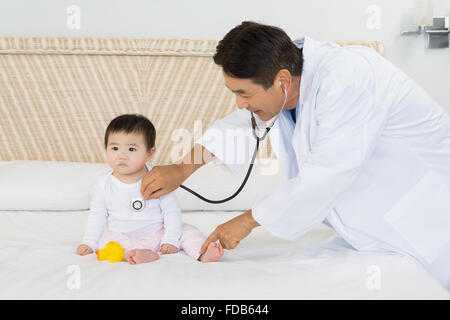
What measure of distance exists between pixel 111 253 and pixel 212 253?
282mm

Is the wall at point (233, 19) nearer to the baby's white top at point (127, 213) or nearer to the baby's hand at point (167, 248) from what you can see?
the baby's white top at point (127, 213)

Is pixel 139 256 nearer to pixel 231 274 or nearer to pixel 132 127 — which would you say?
pixel 231 274

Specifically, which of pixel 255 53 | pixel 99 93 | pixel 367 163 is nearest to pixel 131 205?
pixel 255 53

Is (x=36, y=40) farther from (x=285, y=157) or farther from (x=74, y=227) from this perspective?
(x=285, y=157)

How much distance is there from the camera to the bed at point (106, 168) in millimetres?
1199

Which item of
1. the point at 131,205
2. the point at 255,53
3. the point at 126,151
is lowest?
the point at 131,205

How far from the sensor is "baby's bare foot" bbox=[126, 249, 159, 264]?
1.43 m

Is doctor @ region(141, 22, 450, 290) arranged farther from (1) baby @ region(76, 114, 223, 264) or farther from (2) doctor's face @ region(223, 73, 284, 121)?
(1) baby @ region(76, 114, 223, 264)

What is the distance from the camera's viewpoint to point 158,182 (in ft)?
5.41

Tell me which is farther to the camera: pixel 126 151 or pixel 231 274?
pixel 126 151

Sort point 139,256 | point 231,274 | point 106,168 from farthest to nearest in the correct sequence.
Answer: point 106,168 → point 139,256 → point 231,274
